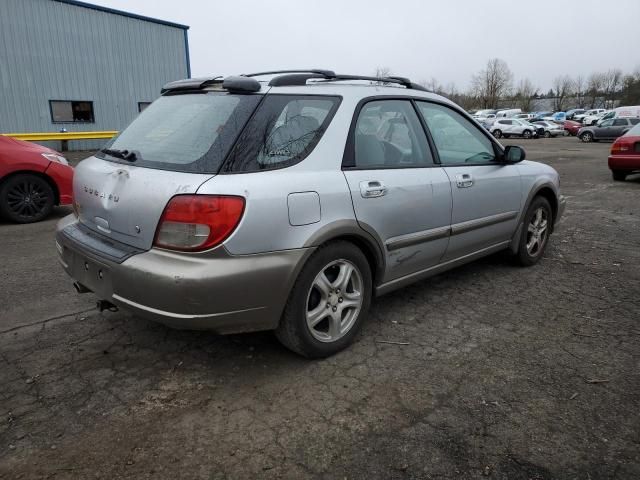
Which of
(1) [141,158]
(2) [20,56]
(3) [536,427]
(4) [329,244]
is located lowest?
(3) [536,427]

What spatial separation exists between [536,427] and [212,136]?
7.18 ft

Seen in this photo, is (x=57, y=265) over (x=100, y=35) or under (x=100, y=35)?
under

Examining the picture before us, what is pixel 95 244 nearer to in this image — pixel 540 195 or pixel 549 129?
pixel 540 195

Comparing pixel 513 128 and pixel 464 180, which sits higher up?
pixel 464 180

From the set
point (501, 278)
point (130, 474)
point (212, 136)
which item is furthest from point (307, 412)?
point (501, 278)

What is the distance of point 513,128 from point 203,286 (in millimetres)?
37774

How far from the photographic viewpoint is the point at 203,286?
2.34m

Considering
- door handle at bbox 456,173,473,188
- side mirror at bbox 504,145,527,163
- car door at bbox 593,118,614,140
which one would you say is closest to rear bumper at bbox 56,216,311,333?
door handle at bbox 456,173,473,188

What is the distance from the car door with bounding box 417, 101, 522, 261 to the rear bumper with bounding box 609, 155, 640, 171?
25.7ft

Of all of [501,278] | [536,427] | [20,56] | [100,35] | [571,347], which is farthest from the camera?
[100,35]

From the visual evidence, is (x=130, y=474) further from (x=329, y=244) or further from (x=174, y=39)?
(x=174, y=39)

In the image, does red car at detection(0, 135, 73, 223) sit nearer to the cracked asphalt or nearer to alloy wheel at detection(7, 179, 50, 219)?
alloy wheel at detection(7, 179, 50, 219)

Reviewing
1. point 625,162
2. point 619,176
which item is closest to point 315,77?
point 625,162

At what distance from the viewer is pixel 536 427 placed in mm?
2354
